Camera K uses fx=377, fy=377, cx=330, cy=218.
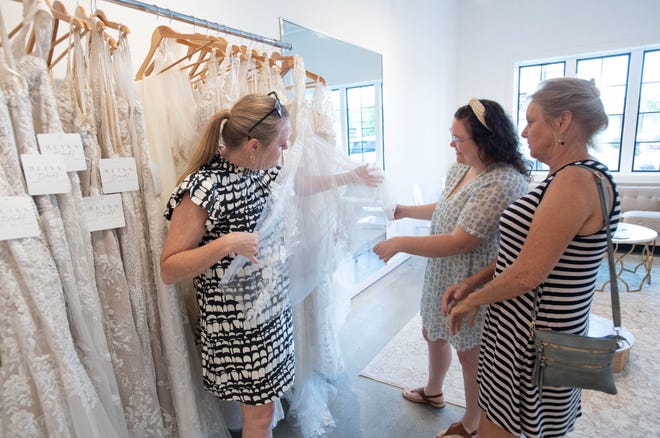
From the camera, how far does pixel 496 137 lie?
1370mm

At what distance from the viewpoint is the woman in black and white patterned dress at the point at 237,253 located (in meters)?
1.11

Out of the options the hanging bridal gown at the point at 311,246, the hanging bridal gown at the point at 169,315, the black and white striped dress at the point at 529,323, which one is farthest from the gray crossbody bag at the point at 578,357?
the hanging bridal gown at the point at 169,315

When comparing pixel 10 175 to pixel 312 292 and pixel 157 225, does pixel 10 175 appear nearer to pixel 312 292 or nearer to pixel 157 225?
pixel 157 225

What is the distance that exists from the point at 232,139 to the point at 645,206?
5.17 meters

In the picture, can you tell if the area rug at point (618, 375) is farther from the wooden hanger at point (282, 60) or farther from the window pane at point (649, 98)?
the window pane at point (649, 98)

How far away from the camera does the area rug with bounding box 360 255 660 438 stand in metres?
1.84

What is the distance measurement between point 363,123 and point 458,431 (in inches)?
106

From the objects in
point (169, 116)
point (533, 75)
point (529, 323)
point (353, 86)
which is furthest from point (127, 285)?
point (533, 75)

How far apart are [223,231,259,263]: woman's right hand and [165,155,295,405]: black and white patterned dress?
75mm

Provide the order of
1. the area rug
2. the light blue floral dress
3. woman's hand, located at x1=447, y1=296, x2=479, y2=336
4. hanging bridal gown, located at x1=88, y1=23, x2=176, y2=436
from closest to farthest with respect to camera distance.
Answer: hanging bridal gown, located at x1=88, y1=23, x2=176, y2=436 → woman's hand, located at x1=447, y1=296, x2=479, y2=336 → the light blue floral dress → the area rug

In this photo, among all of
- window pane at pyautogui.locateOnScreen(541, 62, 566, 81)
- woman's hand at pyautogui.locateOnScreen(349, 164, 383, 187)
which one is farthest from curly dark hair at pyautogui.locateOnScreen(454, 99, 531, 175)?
window pane at pyautogui.locateOnScreen(541, 62, 566, 81)

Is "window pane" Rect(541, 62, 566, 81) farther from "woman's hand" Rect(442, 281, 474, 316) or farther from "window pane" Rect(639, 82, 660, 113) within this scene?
"woman's hand" Rect(442, 281, 474, 316)

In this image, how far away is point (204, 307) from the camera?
1.25 meters

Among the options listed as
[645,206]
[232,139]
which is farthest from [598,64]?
[232,139]
